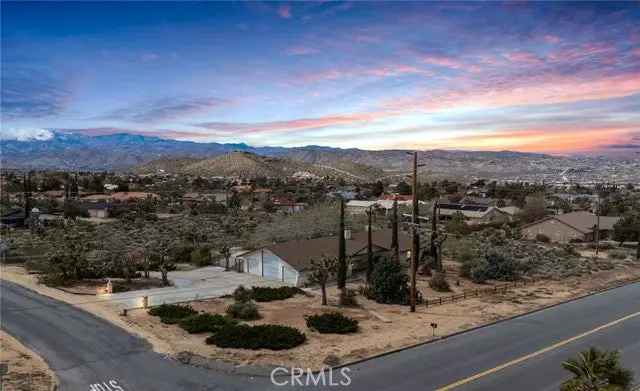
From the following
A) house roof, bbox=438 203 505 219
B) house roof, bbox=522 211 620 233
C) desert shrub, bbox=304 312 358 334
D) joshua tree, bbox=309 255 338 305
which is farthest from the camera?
house roof, bbox=438 203 505 219

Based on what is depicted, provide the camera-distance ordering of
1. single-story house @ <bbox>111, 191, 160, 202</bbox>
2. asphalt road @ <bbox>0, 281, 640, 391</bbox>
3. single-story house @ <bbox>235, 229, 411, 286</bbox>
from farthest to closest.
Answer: single-story house @ <bbox>111, 191, 160, 202</bbox> → single-story house @ <bbox>235, 229, 411, 286</bbox> → asphalt road @ <bbox>0, 281, 640, 391</bbox>

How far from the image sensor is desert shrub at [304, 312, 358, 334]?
24.4 metres

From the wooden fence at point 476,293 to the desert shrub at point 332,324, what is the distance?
749cm

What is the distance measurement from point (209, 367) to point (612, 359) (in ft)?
45.2

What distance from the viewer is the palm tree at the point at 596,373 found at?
14156mm

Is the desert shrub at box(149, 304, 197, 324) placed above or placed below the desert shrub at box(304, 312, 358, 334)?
below

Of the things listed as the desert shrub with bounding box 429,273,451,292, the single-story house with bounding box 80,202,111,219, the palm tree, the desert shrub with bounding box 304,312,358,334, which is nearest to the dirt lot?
the desert shrub with bounding box 304,312,358,334

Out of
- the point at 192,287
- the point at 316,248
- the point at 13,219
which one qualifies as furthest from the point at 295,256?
the point at 13,219

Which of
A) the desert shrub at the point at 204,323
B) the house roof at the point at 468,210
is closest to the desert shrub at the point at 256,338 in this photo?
the desert shrub at the point at 204,323

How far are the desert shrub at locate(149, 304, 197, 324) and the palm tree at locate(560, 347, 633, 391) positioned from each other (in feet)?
61.2

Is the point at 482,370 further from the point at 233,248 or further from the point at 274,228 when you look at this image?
the point at 274,228

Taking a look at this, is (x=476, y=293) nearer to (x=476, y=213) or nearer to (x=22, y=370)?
(x=22, y=370)

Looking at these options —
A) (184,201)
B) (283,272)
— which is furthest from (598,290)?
(184,201)

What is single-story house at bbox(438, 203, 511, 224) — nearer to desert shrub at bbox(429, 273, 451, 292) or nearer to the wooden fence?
the wooden fence
